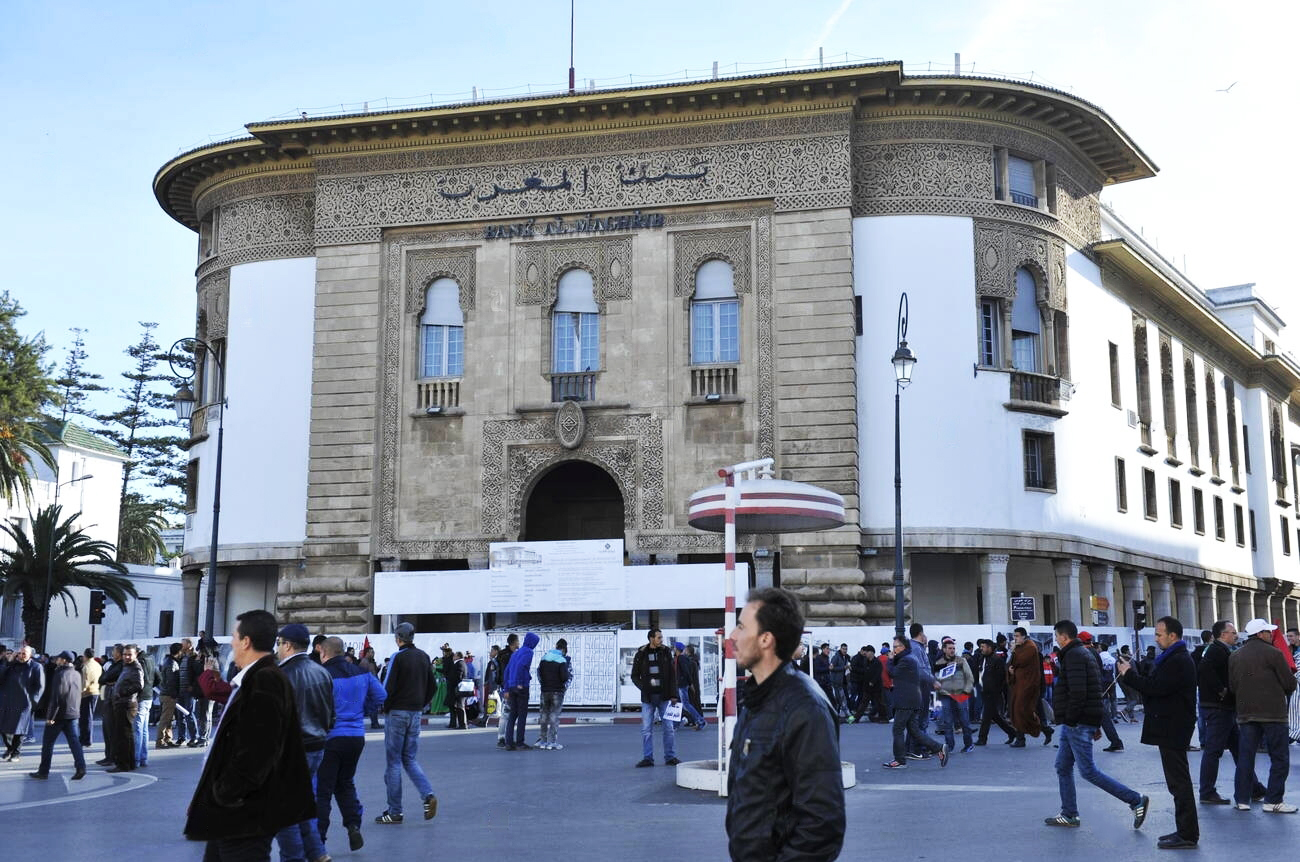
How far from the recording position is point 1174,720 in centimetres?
1084

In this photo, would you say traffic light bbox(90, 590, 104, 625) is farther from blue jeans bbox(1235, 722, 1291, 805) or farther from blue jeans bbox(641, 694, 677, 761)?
blue jeans bbox(1235, 722, 1291, 805)

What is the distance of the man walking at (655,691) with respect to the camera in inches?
691

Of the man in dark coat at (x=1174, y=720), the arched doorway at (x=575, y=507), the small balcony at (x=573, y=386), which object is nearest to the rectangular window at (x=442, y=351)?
the small balcony at (x=573, y=386)

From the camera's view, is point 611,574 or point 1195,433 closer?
point 611,574

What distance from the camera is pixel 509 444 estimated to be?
35.5 metres

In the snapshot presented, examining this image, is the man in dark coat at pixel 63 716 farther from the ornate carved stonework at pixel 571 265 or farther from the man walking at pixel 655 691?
the ornate carved stonework at pixel 571 265

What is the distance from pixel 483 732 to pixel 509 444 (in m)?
11.0

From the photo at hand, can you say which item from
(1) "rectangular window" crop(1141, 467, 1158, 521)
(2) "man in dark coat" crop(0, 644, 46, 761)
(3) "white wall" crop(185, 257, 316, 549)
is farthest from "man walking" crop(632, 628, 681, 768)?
(1) "rectangular window" crop(1141, 467, 1158, 521)

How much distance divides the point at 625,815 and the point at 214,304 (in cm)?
3016

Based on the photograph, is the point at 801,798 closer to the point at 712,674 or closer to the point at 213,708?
the point at 213,708

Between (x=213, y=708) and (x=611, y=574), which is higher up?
(x=611, y=574)

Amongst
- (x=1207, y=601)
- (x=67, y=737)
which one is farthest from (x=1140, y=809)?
(x=1207, y=601)

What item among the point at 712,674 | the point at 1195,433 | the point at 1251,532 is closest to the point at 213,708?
the point at 712,674

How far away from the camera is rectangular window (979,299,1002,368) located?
116 ft
